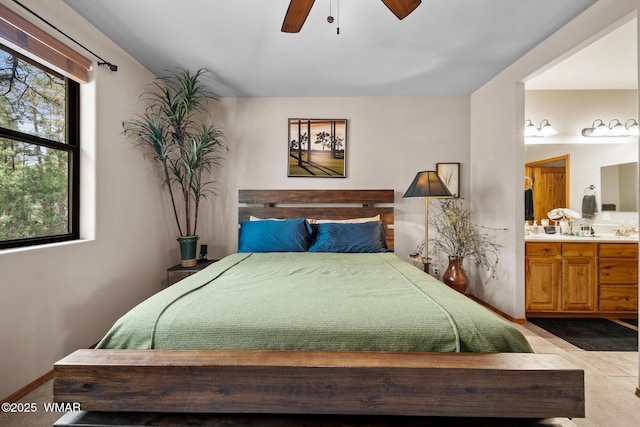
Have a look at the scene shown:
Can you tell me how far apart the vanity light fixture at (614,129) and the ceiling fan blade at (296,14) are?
3634mm

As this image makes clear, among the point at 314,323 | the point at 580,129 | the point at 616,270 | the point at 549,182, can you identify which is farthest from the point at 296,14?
the point at 616,270

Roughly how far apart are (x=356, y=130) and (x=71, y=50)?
272 centimetres

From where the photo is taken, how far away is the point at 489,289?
3.16 meters

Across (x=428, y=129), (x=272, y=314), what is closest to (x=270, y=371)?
(x=272, y=314)

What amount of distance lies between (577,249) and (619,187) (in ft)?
3.43

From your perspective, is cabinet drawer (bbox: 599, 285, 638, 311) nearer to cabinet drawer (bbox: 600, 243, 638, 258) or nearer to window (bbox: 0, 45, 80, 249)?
cabinet drawer (bbox: 600, 243, 638, 258)

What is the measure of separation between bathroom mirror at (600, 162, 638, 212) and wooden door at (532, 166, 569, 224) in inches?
14.8

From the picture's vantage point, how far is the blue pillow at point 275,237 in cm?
294

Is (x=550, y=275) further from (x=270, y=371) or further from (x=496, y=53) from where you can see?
(x=270, y=371)

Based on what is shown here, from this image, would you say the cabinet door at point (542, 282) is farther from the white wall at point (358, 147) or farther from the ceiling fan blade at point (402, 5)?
the ceiling fan blade at point (402, 5)

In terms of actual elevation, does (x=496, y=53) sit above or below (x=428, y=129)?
above

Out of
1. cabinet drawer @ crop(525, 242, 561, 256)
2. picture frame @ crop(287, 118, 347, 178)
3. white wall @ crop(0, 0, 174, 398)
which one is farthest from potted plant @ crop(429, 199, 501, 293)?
white wall @ crop(0, 0, 174, 398)

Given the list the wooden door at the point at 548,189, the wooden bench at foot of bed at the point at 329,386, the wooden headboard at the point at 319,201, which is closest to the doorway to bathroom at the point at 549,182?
the wooden door at the point at 548,189

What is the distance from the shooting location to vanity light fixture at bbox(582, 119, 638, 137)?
3191 millimetres
